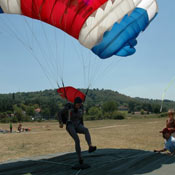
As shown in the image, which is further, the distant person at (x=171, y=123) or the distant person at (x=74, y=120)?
the distant person at (x=171, y=123)

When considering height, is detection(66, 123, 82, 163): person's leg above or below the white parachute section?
below

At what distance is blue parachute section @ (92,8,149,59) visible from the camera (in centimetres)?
573

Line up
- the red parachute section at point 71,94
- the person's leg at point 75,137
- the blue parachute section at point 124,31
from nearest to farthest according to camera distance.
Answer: the person's leg at point 75,137
the red parachute section at point 71,94
the blue parachute section at point 124,31

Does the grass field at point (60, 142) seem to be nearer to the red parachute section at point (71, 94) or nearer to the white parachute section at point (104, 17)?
the red parachute section at point (71, 94)

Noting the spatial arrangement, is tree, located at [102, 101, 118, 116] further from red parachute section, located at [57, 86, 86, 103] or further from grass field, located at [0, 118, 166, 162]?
red parachute section, located at [57, 86, 86, 103]

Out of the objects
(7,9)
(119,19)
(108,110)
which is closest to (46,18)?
(7,9)

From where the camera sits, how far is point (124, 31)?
571cm

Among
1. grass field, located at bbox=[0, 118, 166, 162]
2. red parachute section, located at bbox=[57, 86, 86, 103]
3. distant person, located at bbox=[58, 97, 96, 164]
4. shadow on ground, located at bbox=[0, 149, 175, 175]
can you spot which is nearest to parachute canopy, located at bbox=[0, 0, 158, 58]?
red parachute section, located at bbox=[57, 86, 86, 103]

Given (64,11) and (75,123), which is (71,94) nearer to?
(75,123)

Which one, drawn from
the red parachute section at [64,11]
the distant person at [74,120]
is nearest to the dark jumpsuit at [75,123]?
the distant person at [74,120]

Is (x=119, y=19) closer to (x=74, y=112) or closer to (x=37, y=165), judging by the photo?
(x=74, y=112)

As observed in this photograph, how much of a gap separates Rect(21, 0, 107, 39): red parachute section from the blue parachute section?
2.38ft

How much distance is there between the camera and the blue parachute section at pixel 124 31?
573 centimetres

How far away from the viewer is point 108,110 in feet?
299
